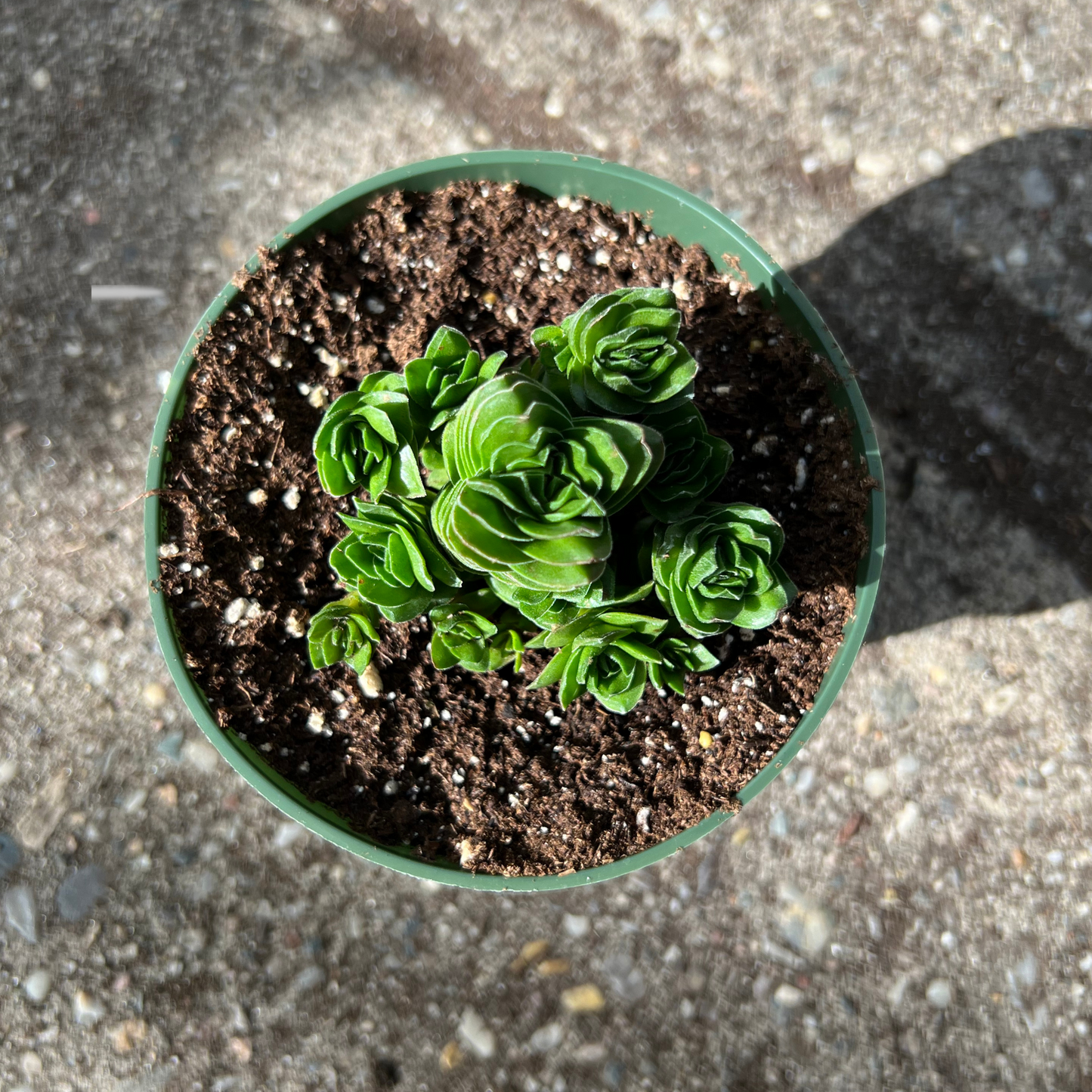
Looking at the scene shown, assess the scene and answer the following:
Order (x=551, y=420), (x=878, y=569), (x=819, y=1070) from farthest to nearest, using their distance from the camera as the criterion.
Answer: (x=819, y=1070) < (x=878, y=569) < (x=551, y=420)

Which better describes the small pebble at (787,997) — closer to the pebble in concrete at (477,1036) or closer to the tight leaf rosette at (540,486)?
the pebble in concrete at (477,1036)

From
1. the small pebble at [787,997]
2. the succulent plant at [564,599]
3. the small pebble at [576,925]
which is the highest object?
the succulent plant at [564,599]

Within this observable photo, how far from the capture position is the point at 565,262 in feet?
4.38

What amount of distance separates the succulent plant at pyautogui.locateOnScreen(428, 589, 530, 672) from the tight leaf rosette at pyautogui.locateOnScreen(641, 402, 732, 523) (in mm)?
248

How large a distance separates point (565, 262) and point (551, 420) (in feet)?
1.92

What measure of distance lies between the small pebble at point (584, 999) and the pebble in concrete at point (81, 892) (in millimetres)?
905

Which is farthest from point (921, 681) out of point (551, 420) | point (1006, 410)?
point (551, 420)

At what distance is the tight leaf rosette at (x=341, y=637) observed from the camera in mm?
1122

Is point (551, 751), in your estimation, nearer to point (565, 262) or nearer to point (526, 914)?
point (526, 914)

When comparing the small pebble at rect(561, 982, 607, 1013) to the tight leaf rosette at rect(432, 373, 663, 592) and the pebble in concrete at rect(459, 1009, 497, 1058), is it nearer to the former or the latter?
the pebble in concrete at rect(459, 1009, 497, 1058)

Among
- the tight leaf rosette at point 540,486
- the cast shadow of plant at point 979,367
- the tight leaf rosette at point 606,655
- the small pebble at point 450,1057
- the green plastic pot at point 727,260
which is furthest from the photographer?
the cast shadow of plant at point 979,367

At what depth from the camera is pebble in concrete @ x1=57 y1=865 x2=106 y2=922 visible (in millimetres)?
1681

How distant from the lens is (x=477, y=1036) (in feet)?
5.46

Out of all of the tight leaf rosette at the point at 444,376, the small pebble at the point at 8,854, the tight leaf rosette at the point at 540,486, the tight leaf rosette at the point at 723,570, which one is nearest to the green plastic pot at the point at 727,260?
the tight leaf rosette at the point at 723,570
